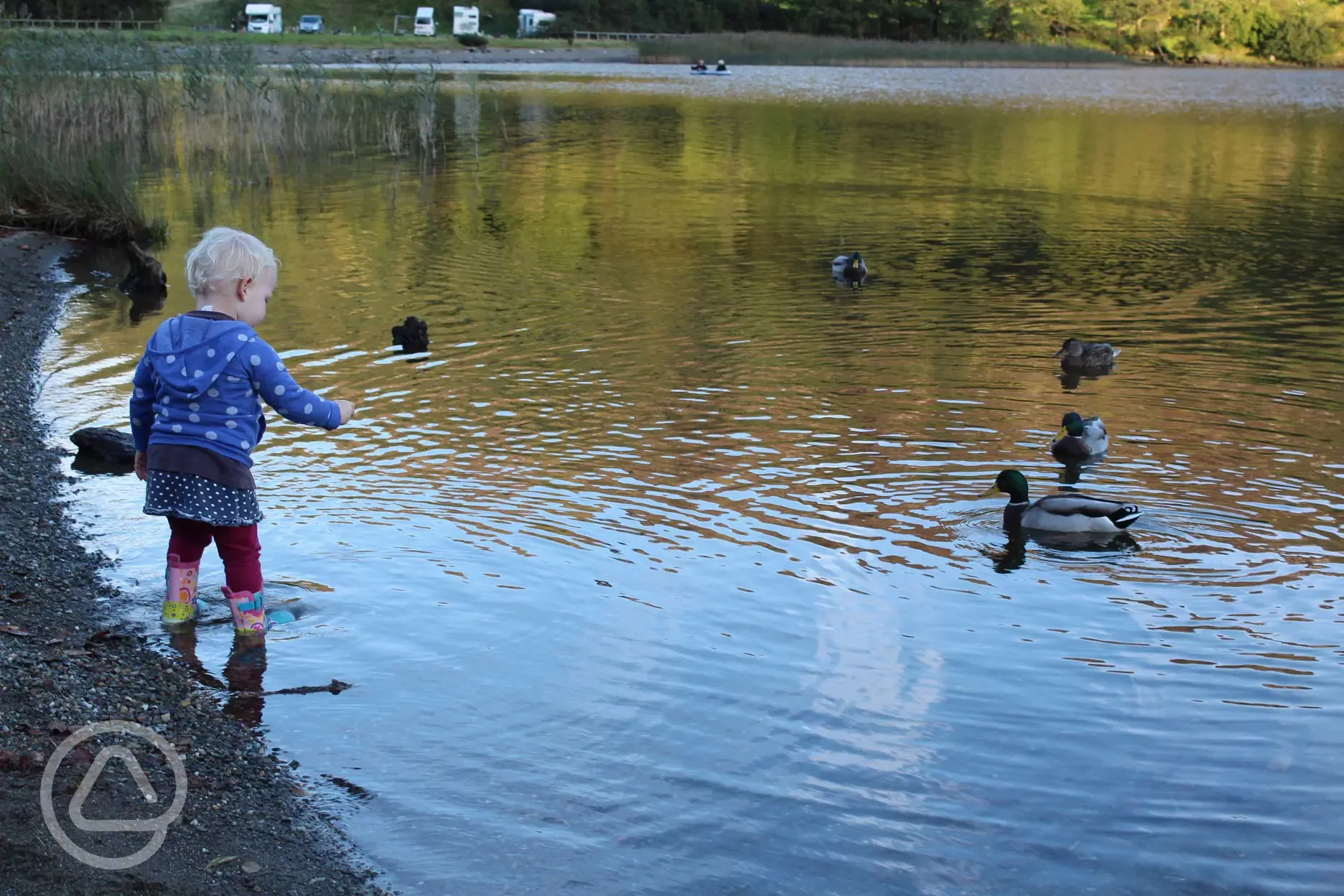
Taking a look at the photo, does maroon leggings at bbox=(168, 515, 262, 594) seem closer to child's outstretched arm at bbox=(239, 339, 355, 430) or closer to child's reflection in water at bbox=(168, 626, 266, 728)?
child's reflection in water at bbox=(168, 626, 266, 728)

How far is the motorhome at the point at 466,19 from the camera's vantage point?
3816 inches

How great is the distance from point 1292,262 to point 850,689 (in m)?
15.7

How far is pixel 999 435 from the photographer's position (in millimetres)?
10977

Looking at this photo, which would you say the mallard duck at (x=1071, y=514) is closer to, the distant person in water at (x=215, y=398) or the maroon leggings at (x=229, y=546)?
the distant person in water at (x=215, y=398)

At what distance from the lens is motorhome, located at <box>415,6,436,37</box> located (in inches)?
3664

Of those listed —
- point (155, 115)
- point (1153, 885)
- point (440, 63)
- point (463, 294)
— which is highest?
point (440, 63)

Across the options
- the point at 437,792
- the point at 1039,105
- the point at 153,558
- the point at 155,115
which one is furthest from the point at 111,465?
the point at 1039,105

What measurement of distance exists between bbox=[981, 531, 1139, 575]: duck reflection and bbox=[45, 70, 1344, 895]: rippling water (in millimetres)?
50

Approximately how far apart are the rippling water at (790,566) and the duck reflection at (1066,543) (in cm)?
5

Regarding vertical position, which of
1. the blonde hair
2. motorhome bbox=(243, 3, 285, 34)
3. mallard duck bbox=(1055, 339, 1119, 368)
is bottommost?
mallard duck bbox=(1055, 339, 1119, 368)

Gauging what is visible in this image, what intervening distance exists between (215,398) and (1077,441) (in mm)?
6632

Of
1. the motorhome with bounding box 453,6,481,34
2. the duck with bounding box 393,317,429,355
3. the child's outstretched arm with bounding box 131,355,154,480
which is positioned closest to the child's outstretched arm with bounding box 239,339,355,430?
the child's outstretched arm with bounding box 131,355,154,480

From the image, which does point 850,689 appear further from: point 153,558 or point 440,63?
point 440,63

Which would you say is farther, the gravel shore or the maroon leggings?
the maroon leggings
